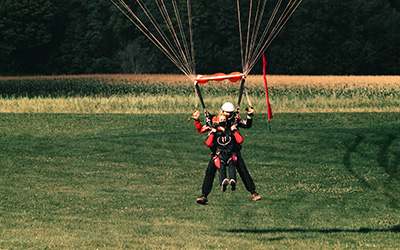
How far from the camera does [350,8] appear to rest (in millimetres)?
75312

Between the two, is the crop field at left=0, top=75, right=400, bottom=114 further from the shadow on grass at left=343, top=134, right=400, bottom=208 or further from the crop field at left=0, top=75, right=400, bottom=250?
the shadow on grass at left=343, top=134, right=400, bottom=208

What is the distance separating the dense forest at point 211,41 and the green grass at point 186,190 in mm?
45220

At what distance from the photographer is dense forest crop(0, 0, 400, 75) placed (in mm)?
71688

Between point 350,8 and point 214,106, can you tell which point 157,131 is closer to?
point 214,106

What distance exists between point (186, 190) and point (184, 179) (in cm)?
150

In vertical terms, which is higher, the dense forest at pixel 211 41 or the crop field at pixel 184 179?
the dense forest at pixel 211 41

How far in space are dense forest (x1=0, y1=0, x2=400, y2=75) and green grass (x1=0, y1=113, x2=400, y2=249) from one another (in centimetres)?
4522

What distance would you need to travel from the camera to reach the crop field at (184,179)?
12.4 m

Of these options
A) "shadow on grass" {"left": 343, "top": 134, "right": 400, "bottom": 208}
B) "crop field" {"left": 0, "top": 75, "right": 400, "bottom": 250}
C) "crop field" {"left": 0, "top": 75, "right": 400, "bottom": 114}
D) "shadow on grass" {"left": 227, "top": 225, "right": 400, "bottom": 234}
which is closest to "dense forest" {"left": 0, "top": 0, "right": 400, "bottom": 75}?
"crop field" {"left": 0, "top": 75, "right": 400, "bottom": 114}

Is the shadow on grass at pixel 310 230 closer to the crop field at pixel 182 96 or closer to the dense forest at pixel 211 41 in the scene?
the crop field at pixel 182 96

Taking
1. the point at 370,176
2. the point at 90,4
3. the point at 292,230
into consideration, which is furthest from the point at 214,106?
the point at 90,4

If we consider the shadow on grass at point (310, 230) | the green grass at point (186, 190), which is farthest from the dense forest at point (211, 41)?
the shadow on grass at point (310, 230)

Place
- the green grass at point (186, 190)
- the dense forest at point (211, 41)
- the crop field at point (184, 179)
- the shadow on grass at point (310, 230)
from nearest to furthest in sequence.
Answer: the green grass at point (186, 190) < the crop field at point (184, 179) < the shadow on grass at point (310, 230) < the dense forest at point (211, 41)

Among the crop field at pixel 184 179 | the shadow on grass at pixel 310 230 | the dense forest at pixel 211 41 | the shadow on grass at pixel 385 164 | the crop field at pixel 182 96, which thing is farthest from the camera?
the dense forest at pixel 211 41
